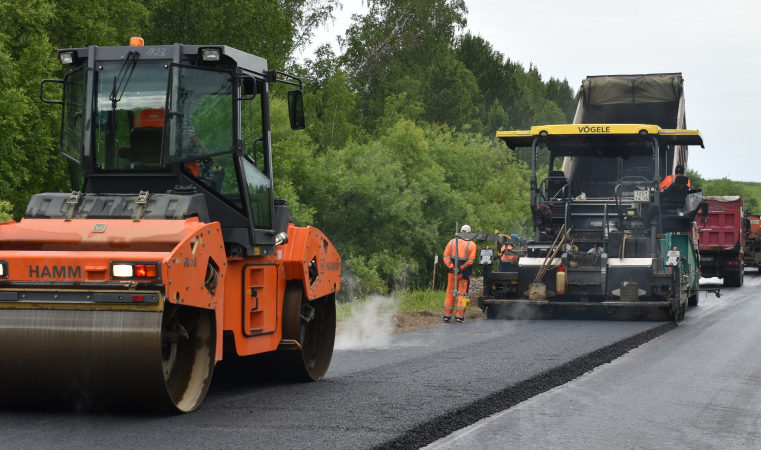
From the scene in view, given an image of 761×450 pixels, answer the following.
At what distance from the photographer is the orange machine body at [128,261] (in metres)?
5.57

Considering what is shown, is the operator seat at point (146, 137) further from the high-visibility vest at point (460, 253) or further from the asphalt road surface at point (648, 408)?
the high-visibility vest at point (460, 253)

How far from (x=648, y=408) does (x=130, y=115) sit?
410cm

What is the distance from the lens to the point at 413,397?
7020mm

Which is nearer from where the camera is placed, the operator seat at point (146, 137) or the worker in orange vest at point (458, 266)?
the operator seat at point (146, 137)

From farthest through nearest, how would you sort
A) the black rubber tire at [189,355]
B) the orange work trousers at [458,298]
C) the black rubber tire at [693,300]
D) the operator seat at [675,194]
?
the black rubber tire at [693,300] < the operator seat at [675,194] < the orange work trousers at [458,298] < the black rubber tire at [189,355]

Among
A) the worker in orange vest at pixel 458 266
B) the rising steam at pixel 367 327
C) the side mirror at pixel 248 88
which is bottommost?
the rising steam at pixel 367 327

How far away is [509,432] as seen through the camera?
6.04 meters

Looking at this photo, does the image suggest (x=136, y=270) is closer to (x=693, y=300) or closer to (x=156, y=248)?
(x=156, y=248)

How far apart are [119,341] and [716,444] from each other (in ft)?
11.5

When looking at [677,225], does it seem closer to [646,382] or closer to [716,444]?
[646,382]

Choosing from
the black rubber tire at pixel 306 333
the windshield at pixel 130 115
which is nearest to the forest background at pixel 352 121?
the black rubber tire at pixel 306 333

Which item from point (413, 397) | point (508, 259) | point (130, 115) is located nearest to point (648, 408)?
point (413, 397)

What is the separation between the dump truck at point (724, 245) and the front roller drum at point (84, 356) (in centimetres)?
2260

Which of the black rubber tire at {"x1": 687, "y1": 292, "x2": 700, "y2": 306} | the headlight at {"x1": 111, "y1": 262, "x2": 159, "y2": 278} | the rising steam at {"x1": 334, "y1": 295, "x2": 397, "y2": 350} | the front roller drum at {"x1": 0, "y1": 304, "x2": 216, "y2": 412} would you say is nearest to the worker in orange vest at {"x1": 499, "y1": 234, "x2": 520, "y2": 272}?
the rising steam at {"x1": 334, "y1": 295, "x2": 397, "y2": 350}
